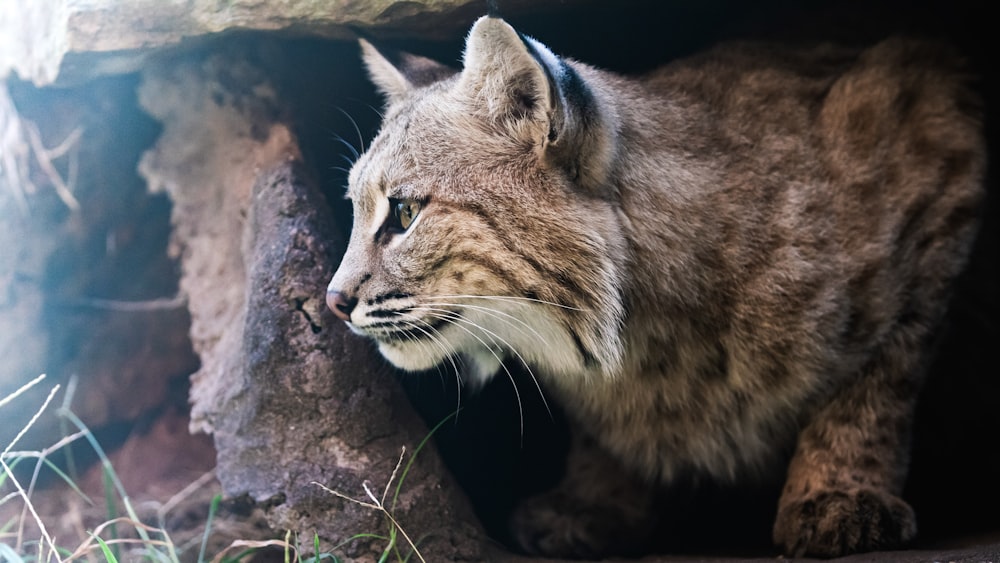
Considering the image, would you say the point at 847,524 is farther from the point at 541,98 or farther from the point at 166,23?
the point at 166,23

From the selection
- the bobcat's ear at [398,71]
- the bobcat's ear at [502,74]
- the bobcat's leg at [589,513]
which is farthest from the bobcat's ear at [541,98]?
the bobcat's leg at [589,513]

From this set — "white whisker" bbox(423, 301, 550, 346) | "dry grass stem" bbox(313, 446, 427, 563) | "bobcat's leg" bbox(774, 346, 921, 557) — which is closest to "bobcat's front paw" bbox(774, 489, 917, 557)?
"bobcat's leg" bbox(774, 346, 921, 557)

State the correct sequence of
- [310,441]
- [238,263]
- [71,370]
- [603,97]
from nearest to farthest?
1. [603,97]
2. [310,441]
3. [238,263]
4. [71,370]

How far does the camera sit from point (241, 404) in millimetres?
2686

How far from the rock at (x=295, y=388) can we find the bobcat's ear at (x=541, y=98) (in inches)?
34.6

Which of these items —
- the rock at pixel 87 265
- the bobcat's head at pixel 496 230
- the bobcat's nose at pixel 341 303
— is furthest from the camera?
the rock at pixel 87 265

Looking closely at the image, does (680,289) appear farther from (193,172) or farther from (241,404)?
(193,172)

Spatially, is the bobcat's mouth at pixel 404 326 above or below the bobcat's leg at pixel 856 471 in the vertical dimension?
above

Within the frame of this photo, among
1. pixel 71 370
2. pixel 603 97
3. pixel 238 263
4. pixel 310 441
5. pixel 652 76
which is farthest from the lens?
pixel 71 370

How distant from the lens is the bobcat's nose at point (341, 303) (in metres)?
2.29

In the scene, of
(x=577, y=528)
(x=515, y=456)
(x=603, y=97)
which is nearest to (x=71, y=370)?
(x=515, y=456)

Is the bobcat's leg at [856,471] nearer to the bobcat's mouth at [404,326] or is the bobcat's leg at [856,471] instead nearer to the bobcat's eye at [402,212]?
the bobcat's mouth at [404,326]

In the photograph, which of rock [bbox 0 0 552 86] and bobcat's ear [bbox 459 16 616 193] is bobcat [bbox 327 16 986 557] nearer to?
bobcat's ear [bbox 459 16 616 193]

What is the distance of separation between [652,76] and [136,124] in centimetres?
210
